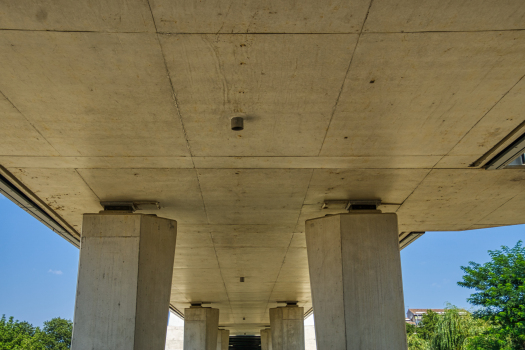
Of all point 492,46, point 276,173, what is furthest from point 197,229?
point 492,46

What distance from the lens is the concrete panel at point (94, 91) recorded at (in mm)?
7176

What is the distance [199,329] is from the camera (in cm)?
3581

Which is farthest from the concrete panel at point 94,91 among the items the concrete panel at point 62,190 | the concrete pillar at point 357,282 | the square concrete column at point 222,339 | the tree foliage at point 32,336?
the tree foliage at point 32,336

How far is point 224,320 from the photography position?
50469 mm

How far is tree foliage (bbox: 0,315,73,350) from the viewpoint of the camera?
242 ft

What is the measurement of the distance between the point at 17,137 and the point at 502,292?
1713 inches

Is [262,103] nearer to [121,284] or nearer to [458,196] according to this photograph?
[121,284]

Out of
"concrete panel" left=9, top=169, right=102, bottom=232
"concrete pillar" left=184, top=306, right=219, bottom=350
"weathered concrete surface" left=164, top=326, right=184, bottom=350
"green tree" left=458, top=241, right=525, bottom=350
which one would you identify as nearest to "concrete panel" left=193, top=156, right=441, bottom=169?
"concrete panel" left=9, top=169, right=102, bottom=232

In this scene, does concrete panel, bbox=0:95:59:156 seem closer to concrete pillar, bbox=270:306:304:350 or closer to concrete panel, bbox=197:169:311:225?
concrete panel, bbox=197:169:311:225

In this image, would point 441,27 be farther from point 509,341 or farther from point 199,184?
point 509,341

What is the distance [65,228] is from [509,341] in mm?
36659

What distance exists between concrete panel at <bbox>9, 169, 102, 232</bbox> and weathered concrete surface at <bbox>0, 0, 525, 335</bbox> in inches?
3.1

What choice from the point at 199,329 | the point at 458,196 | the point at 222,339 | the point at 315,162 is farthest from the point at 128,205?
the point at 222,339

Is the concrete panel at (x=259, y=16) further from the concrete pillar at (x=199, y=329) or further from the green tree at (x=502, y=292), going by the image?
the green tree at (x=502, y=292)
